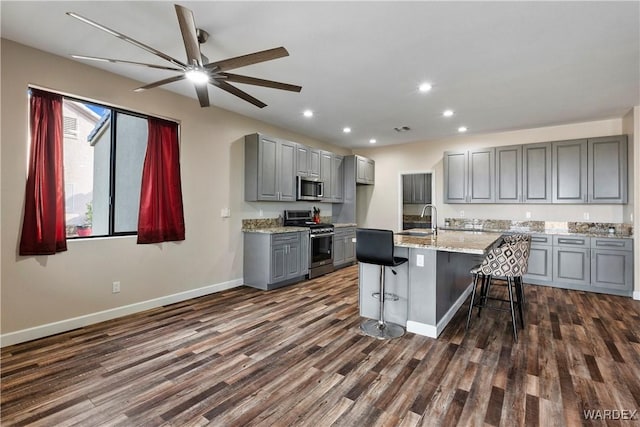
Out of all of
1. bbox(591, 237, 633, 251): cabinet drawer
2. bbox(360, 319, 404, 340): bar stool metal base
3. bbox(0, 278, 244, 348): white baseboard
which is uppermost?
bbox(591, 237, 633, 251): cabinet drawer

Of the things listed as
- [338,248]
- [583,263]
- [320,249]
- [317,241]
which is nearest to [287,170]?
[317,241]

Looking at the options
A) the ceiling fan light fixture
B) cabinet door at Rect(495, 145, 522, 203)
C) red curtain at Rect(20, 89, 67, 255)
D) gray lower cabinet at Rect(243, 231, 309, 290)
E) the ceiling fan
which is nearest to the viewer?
the ceiling fan

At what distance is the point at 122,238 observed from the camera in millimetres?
3615

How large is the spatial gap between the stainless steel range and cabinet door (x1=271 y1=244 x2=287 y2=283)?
671 millimetres

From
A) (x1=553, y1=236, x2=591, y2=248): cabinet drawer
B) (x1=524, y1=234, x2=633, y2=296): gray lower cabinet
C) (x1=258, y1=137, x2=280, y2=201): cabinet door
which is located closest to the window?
(x1=258, y1=137, x2=280, y2=201): cabinet door

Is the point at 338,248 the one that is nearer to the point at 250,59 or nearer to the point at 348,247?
the point at 348,247

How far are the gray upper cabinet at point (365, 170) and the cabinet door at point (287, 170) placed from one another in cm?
196

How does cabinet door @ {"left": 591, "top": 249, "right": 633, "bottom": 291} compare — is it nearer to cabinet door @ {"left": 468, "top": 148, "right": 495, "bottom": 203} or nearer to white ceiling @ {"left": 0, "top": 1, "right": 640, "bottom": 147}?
cabinet door @ {"left": 468, "top": 148, "right": 495, "bottom": 203}

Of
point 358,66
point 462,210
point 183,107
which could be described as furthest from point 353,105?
point 462,210

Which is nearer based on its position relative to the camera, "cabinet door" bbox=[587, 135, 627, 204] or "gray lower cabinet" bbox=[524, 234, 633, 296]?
"gray lower cabinet" bbox=[524, 234, 633, 296]

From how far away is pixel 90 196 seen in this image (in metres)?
3.57

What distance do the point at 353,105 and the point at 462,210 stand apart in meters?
3.40

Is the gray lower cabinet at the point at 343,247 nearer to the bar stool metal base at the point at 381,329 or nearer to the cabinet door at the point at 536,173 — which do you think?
the bar stool metal base at the point at 381,329

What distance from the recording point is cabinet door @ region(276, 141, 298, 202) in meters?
5.31
